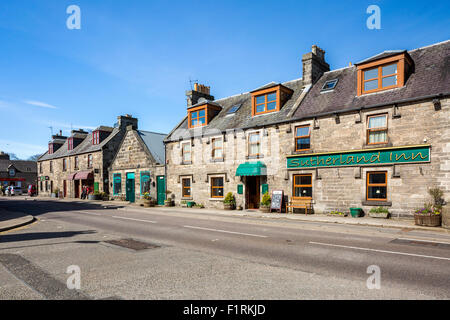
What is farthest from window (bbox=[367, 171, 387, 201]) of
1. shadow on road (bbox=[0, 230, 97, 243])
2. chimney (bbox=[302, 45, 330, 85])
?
shadow on road (bbox=[0, 230, 97, 243])

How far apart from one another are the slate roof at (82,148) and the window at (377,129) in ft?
95.9

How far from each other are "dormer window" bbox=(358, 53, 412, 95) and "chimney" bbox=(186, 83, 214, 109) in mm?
15231

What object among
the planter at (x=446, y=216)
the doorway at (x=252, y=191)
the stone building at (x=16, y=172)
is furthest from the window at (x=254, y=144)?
the stone building at (x=16, y=172)

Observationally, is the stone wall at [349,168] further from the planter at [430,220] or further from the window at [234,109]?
the window at [234,109]

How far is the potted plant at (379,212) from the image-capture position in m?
15.0

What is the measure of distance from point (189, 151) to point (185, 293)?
20.5m

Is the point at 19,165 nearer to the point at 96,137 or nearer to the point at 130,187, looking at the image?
the point at 96,137

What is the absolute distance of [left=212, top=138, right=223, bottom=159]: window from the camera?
2291 cm

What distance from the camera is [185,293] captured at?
496 cm

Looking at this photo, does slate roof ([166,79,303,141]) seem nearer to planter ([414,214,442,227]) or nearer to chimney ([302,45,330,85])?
chimney ([302,45,330,85])

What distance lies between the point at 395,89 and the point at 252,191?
11.1m

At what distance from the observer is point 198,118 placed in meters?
26.2

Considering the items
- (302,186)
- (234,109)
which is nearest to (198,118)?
(234,109)
